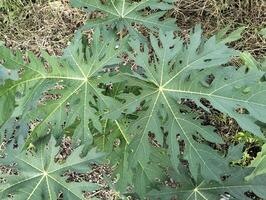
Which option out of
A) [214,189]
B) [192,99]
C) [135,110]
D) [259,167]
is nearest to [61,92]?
[135,110]

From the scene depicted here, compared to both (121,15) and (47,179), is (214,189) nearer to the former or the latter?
Answer: (47,179)

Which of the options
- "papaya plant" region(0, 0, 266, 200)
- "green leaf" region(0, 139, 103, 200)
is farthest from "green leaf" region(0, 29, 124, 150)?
"green leaf" region(0, 139, 103, 200)

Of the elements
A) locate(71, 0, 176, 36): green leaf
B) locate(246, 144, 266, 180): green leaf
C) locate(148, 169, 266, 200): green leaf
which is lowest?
locate(148, 169, 266, 200): green leaf

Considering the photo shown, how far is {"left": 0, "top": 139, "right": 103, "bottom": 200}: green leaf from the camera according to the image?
1950 mm

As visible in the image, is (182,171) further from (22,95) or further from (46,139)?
(22,95)

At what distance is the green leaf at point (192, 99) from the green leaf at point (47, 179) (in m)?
0.24

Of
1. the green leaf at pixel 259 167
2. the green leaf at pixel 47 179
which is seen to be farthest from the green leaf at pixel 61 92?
the green leaf at pixel 259 167

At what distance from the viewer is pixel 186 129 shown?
1.83m

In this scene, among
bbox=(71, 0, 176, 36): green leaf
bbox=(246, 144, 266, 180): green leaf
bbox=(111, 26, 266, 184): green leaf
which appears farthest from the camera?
bbox=(71, 0, 176, 36): green leaf

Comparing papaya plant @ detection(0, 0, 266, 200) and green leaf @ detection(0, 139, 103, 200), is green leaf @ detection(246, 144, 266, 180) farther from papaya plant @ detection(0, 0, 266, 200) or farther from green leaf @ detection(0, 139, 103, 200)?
green leaf @ detection(0, 139, 103, 200)

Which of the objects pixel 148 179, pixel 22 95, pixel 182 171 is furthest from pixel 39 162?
pixel 182 171

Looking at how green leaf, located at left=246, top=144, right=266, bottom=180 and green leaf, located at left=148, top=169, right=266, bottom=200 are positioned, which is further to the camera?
green leaf, located at left=246, top=144, right=266, bottom=180

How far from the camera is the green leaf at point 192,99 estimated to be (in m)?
1.80

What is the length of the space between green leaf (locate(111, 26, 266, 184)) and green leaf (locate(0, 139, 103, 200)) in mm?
Answer: 238
